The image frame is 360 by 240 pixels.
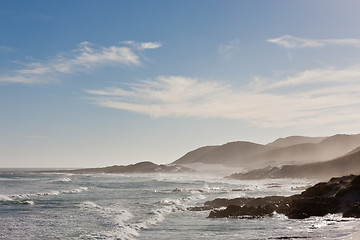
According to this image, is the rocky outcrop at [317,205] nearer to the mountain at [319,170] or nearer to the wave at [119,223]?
the wave at [119,223]

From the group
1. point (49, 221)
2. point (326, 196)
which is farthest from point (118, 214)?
point (326, 196)

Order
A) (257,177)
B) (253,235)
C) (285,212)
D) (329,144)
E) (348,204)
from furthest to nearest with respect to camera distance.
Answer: (329,144) < (257,177) < (285,212) < (348,204) < (253,235)

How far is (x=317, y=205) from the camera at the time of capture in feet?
86.4

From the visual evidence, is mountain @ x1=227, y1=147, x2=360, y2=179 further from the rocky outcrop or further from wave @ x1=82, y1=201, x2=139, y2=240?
wave @ x1=82, y1=201, x2=139, y2=240

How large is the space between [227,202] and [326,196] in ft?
33.1

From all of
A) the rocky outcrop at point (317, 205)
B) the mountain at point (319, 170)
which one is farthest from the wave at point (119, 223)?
the mountain at point (319, 170)

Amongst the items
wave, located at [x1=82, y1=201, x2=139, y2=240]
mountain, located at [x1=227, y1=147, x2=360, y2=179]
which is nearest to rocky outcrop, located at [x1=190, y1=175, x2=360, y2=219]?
wave, located at [x1=82, y1=201, x2=139, y2=240]

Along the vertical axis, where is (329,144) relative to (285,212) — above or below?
above

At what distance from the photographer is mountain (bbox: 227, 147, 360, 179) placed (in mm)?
69688

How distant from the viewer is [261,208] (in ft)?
92.4

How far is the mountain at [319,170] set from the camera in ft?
229

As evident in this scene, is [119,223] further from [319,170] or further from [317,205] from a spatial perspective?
[319,170]

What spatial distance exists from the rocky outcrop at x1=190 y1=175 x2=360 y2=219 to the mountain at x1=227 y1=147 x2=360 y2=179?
3474 centimetres

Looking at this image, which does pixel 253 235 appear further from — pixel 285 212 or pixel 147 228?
pixel 285 212
